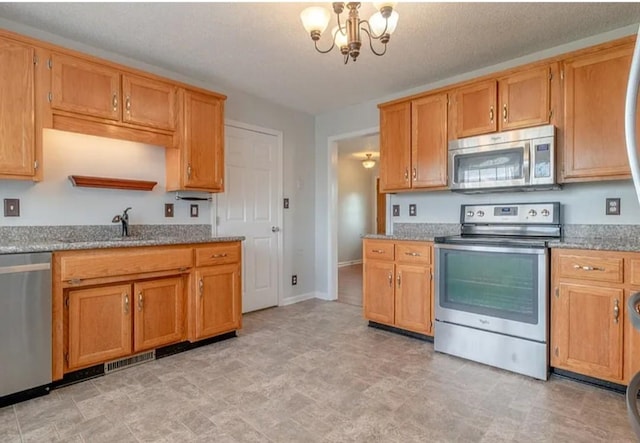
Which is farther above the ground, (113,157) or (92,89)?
(92,89)

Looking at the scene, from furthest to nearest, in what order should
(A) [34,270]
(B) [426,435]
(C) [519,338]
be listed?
(C) [519,338]
(A) [34,270]
(B) [426,435]

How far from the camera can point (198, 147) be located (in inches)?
129

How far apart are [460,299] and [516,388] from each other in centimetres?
74

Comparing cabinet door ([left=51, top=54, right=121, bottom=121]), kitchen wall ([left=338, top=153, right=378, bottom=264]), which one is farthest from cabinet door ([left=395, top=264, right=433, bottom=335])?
kitchen wall ([left=338, top=153, right=378, bottom=264])

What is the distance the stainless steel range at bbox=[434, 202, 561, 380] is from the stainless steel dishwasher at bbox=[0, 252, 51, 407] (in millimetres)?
2771

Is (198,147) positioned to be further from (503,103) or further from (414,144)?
(503,103)

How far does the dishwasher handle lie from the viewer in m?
2.07

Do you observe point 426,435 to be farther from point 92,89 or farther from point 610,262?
point 92,89

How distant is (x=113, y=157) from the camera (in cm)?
305

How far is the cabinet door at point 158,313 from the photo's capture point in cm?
266

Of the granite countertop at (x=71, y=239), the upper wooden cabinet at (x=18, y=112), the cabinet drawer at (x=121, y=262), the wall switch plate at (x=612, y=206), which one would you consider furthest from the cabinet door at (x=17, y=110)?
the wall switch plate at (x=612, y=206)

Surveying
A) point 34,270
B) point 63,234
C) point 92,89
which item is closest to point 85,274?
point 34,270

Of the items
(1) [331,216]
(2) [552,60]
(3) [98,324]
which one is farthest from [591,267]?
(3) [98,324]

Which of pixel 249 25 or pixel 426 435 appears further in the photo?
pixel 249 25
